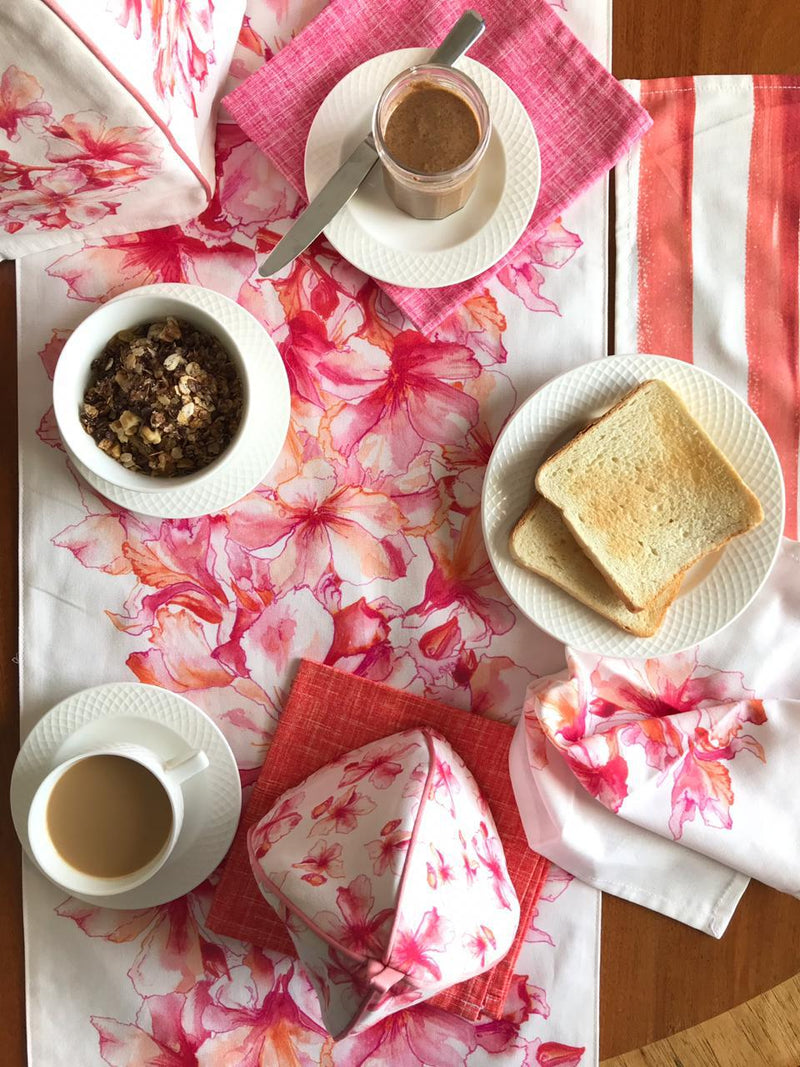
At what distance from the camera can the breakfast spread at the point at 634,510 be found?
0.95 meters

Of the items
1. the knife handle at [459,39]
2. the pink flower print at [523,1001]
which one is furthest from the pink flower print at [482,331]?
the pink flower print at [523,1001]

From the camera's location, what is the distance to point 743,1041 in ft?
3.12

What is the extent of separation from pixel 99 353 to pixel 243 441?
17cm

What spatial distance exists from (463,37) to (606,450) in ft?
1.42

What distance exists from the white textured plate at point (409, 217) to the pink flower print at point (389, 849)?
21.0 inches

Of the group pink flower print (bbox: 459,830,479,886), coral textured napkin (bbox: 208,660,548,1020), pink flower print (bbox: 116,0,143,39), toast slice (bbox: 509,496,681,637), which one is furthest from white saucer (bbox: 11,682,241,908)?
pink flower print (bbox: 116,0,143,39)

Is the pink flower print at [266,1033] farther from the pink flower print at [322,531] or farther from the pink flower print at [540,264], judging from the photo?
the pink flower print at [540,264]

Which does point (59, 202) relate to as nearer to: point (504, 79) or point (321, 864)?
point (504, 79)

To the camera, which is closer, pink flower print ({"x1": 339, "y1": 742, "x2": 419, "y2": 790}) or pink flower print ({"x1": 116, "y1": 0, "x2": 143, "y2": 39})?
pink flower print ({"x1": 116, "y1": 0, "x2": 143, "y2": 39})

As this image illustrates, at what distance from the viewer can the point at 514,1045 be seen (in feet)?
3.20

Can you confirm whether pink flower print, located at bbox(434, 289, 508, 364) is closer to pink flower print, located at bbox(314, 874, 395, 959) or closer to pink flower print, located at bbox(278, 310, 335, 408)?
pink flower print, located at bbox(278, 310, 335, 408)

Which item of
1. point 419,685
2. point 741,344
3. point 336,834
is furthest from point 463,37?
point 336,834

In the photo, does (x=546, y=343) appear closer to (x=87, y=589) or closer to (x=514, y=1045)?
(x=87, y=589)

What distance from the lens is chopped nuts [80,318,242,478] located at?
92 centimetres
